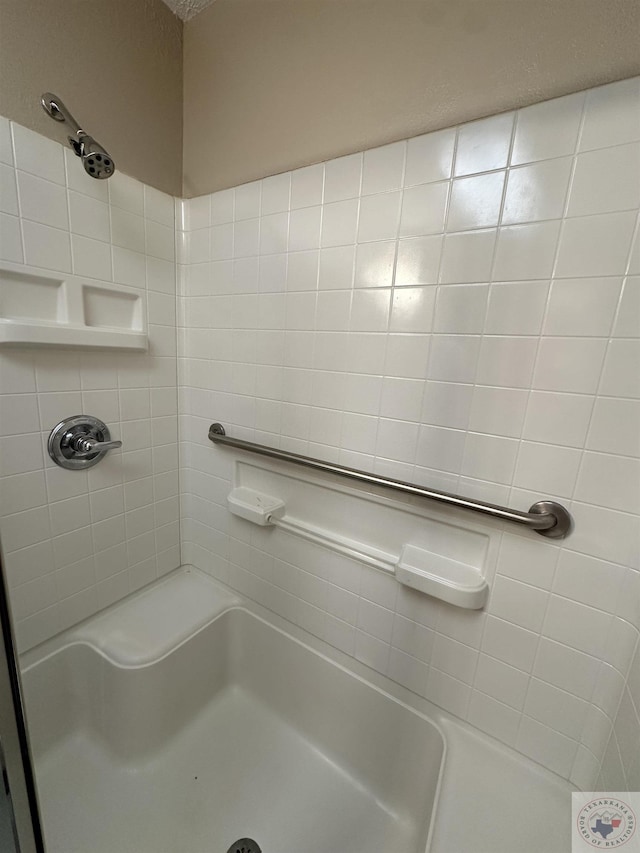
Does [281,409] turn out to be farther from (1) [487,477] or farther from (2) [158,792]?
(2) [158,792]

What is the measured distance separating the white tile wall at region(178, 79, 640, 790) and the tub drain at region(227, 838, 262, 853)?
506 millimetres

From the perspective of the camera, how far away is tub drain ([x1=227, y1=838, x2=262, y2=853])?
887mm

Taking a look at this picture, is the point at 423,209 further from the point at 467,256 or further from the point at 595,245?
the point at 595,245

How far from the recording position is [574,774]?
781 mm

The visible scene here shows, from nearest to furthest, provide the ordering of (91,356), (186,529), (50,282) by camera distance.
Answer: (50,282), (91,356), (186,529)

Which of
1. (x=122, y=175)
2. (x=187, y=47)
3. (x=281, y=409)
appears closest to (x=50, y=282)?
(x=122, y=175)

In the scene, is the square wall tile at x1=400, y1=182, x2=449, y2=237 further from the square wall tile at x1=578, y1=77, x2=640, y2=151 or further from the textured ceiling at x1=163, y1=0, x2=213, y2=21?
the textured ceiling at x1=163, y1=0, x2=213, y2=21

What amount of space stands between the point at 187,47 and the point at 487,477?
4.97 ft

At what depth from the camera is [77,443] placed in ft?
3.26

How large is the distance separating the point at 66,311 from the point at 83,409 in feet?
0.90

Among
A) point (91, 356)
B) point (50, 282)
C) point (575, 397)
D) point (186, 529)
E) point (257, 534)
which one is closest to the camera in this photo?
point (575, 397)

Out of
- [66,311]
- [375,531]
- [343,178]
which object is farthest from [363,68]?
[375,531]

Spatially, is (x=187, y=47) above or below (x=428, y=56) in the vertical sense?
above

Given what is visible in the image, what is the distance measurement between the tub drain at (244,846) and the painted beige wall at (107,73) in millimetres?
1870
